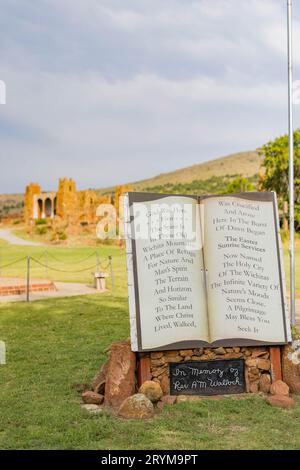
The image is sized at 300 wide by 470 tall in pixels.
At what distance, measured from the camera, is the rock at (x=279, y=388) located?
573 centimetres

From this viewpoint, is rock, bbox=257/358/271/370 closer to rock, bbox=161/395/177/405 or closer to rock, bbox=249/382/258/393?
rock, bbox=249/382/258/393

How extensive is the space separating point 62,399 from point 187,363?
4.71 ft

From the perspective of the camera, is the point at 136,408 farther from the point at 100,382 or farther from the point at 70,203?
the point at 70,203

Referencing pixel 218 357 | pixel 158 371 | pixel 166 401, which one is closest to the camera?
pixel 166 401

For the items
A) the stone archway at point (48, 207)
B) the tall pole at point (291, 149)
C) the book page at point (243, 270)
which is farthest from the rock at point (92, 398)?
the stone archway at point (48, 207)

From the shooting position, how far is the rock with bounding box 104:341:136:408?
5.59 m

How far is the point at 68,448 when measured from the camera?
4.43 meters

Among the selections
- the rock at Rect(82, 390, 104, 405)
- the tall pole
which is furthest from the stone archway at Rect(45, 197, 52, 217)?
the rock at Rect(82, 390, 104, 405)

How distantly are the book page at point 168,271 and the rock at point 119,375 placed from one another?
0.22 meters

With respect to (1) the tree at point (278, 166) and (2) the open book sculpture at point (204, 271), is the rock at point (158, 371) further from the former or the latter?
(1) the tree at point (278, 166)

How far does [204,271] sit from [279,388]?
1.50 metres

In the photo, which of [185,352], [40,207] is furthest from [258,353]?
[40,207]

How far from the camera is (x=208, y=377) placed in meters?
5.87
